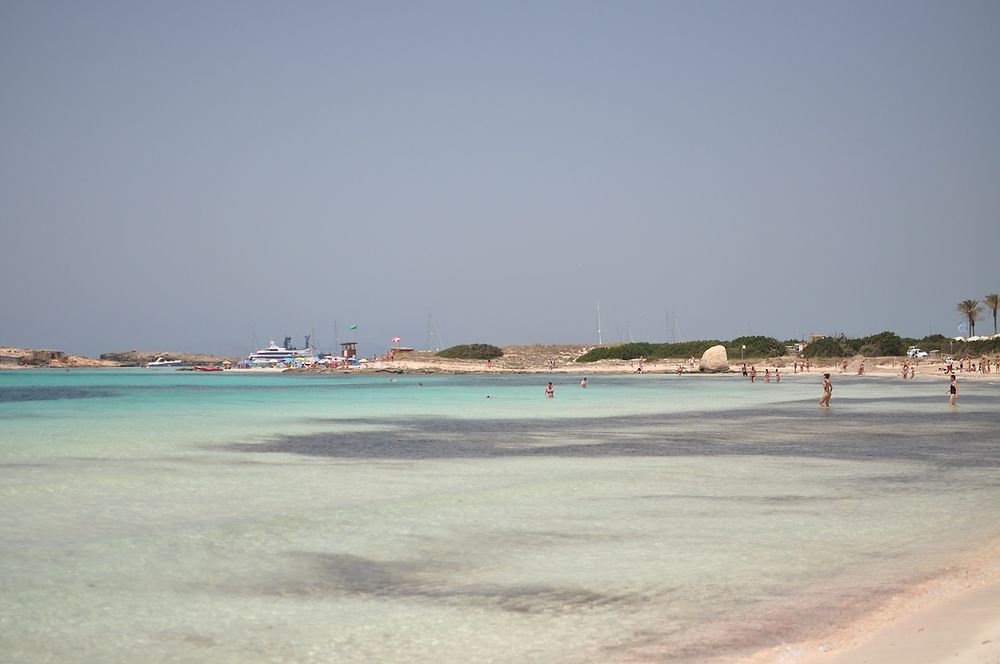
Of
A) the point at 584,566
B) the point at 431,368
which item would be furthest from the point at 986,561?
the point at 431,368

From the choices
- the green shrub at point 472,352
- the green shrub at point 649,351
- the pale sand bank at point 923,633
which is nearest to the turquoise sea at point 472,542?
the pale sand bank at point 923,633

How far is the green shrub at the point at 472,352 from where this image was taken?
157625mm

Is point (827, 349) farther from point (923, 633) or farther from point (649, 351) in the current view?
point (923, 633)

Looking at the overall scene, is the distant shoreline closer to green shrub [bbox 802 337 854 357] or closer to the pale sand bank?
green shrub [bbox 802 337 854 357]

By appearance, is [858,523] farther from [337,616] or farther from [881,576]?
[337,616]

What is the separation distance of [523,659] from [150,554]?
6.53 metres

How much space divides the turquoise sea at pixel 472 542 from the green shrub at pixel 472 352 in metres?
129

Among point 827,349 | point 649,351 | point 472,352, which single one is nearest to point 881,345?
point 827,349

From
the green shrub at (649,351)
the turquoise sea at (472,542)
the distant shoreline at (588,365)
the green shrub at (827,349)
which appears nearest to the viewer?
the turquoise sea at (472,542)

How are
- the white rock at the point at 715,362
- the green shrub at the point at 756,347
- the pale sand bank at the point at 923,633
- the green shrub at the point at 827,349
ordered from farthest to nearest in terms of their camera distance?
the green shrub at the point at 756,347 → the green shrub at the point at 827,349 → the white rock at the point at 715,362 → the pale sand bank at the point at 923,633

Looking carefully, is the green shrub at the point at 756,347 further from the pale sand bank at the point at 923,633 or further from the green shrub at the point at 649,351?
the pale sand bank at the point at 923,633

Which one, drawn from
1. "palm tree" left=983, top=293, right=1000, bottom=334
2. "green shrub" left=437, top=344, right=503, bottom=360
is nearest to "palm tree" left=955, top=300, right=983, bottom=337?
"palm tree" left=983, top=293, right=1000, bottom=334

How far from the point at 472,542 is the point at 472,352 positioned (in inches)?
5780

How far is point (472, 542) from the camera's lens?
41.9 ft
